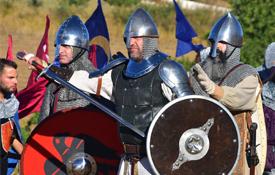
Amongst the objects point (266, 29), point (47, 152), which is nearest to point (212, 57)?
point (47, 152)

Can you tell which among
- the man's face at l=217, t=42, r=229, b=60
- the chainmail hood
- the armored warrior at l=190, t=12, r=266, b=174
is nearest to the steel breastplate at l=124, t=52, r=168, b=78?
the armored warrior at l=190, t=12, r=266, b=174

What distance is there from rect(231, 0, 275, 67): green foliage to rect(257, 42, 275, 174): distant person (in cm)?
539

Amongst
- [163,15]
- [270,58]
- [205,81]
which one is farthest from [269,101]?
[163,15]

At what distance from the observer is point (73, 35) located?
29.5ft

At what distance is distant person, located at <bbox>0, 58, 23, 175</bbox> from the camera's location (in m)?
8.90

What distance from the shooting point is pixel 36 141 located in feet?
28.2

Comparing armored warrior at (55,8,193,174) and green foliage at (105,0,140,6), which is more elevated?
armored warrior at (55,8,193,174)

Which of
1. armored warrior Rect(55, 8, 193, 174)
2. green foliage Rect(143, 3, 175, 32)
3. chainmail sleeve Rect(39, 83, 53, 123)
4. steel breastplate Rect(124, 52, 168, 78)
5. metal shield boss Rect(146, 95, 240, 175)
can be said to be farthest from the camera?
green foliage Rect(143, 3, 175, 32)

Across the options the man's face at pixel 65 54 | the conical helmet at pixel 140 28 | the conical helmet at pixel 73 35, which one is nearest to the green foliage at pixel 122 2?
the conical helmet at pixel 73 35

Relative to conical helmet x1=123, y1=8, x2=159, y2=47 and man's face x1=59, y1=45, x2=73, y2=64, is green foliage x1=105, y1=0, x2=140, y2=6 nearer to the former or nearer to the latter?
man's face x1=59, y1=45, x2=73, y2=64

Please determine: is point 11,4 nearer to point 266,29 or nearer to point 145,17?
point 266,29

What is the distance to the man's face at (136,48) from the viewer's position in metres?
7.82

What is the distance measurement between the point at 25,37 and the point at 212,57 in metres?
14.8

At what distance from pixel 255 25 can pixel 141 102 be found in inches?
320
